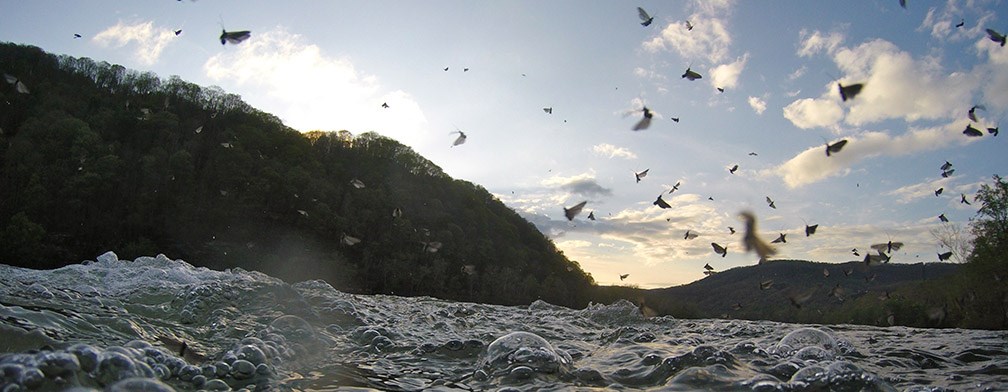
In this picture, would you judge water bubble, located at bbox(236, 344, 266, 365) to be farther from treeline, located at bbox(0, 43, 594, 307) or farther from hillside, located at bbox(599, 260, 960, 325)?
treeline, located at bbox(0, 43, 594, 307)

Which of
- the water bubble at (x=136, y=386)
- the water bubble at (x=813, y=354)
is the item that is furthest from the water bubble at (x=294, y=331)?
the water bubble at (x=813, y=354)

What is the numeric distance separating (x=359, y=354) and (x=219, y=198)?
45.7 metres

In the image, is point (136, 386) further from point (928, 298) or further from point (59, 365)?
point (928, 298)

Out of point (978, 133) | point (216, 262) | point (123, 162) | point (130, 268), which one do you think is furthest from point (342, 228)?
point (978, 133)

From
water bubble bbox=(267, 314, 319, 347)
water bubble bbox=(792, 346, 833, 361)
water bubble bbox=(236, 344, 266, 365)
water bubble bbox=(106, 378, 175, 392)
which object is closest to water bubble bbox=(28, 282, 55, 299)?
water bubble bbox=(267, 314, 319, 347)

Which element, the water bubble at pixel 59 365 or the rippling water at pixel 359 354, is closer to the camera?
the water bubble at pixel 59 365

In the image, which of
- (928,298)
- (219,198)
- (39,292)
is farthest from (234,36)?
(928,298)

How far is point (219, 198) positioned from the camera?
144ft

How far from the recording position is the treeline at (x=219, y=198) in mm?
36688

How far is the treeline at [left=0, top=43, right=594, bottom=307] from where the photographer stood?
3669cm

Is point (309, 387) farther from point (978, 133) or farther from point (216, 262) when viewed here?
point (216, 262)

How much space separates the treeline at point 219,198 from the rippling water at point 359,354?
2961 cm

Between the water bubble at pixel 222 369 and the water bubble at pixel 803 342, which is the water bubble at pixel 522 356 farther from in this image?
the water bubble at pixel 803 342

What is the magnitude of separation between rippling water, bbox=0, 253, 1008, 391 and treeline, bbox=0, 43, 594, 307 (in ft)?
97.1
